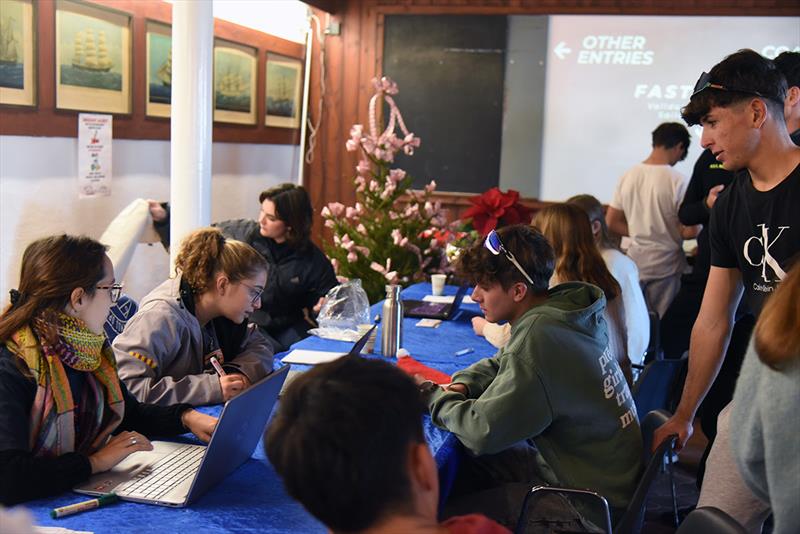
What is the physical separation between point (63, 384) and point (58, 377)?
0.02 meters

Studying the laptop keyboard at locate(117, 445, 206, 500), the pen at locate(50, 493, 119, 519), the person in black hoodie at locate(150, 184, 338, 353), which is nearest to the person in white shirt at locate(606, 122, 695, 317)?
the person in black hoodie at locate(150, 184, 338, 353)

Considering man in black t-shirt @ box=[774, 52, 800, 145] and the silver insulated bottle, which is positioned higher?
man in black t-shirt @ box=[774, 52, 800, 145]

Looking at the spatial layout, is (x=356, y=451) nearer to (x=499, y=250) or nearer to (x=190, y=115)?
(x=499, y=250)

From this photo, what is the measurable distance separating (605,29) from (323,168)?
254cm

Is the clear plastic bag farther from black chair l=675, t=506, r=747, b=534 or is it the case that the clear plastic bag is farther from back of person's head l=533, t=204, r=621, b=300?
black chair l=675, t=506, r=747, b=534

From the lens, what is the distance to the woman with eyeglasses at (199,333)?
2.27m

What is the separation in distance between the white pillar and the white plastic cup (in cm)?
117

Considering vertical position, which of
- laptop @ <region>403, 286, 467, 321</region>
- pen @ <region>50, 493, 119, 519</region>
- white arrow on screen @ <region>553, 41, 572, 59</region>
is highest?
Answer: white arrow on screen @ <region>553, 41, 572, 59</region>

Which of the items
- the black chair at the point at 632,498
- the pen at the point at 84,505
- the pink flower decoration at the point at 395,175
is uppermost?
the pink flower decoration at the point at 395,175

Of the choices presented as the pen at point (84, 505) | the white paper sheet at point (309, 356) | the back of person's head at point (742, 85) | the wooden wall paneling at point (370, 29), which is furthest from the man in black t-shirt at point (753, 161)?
the wooden wall paneling at point (370, 29)

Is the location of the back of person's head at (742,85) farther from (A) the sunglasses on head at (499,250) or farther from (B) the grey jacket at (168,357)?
(B) the grey jacket at (168,357)

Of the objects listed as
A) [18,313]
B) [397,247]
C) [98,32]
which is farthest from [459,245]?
[18,313]

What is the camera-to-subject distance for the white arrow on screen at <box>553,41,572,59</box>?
6.94m

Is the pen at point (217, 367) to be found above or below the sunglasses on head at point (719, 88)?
below
